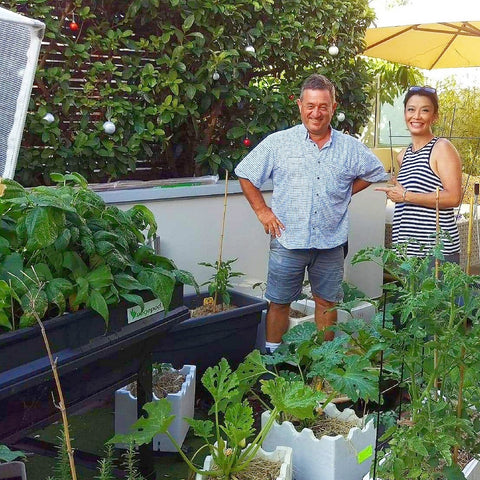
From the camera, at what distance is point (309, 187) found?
3.69 meters

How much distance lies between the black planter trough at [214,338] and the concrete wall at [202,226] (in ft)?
1.95

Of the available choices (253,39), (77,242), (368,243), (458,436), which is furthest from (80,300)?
(368,243)

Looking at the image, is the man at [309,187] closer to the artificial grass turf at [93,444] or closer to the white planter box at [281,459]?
the artificial grass turf at [93,444]

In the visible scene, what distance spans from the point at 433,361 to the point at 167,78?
2816 mm

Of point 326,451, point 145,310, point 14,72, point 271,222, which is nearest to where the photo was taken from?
point 145,310

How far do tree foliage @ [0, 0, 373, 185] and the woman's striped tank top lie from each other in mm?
1500

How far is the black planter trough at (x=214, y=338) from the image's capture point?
11.3 feet

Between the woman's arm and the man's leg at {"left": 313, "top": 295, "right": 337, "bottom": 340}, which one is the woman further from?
the man's leg at {"left": 313, "top": 295, "right": 337, "bottom": 340}

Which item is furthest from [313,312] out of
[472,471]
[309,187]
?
[472,471]

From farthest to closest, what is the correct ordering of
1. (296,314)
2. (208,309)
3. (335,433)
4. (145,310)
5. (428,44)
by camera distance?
(428,44) → (296,314) → (208,309) → (335,433) → (145,310)

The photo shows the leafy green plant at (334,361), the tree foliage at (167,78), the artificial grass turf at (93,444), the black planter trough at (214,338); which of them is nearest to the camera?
the leafy green plant at (334,361)

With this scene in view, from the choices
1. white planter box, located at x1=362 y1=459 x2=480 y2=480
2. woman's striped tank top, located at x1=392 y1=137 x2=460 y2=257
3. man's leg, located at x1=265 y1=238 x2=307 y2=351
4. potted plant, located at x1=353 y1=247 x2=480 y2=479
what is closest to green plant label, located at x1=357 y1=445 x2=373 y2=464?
white planter box, located at x1=362 y1=459 x2=480 y2=480

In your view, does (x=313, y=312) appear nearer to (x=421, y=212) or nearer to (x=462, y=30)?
(x=421, y=212)

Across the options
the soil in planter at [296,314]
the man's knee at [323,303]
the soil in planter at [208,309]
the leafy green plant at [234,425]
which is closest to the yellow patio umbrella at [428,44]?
the soil in planter at [296,314]
